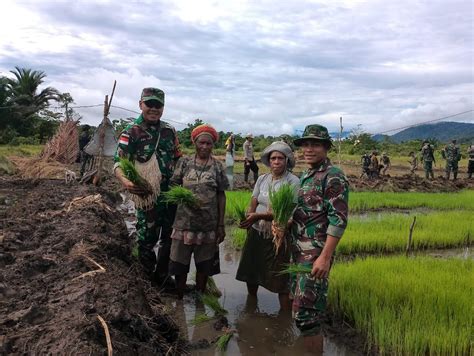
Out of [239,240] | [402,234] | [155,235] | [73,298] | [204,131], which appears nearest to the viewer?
[73,298]

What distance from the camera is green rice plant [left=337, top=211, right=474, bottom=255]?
21.9ft

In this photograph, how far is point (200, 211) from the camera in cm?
401

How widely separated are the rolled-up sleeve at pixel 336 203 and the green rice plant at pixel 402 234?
371 centimetres

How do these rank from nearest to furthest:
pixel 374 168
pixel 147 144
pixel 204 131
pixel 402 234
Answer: pixel 204 131 < pixel 147 144 < pixel 402 234 < pixel 374 168

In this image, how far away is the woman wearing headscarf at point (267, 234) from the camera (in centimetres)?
384

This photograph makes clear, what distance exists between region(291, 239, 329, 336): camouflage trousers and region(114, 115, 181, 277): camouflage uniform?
1736 mm

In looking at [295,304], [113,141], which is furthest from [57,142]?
[295,304]

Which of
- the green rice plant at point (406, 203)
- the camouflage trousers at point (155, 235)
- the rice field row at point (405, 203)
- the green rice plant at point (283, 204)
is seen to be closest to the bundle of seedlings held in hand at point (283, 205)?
the green rice plant at point (283, 204)

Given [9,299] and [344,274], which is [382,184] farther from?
[9,299]

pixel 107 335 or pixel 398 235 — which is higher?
pixel 107 335

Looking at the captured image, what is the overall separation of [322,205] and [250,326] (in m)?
1.49

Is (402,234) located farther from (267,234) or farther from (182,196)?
(182,196)

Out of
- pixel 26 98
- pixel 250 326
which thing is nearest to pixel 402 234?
pixel 250 326

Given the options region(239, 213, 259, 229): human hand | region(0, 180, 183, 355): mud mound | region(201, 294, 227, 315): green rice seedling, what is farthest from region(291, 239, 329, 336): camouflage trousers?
region(201, 294, 227, 315): green rice seedling
